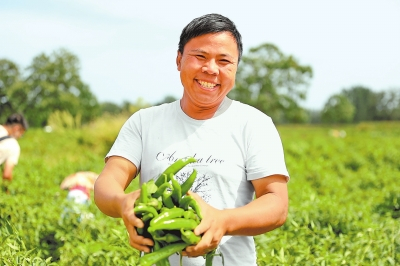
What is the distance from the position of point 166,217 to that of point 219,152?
455 millimetres

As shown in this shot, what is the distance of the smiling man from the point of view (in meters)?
2.19

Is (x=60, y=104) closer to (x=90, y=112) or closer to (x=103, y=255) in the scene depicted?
(x=90, y=112)

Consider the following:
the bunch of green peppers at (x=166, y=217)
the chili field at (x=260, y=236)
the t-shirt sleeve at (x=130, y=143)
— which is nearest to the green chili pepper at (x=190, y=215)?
the bunch of green peppers at (x=166, y=217)

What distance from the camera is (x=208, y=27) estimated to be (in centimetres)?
222

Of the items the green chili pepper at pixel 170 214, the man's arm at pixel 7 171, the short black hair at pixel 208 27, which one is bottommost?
the man's arm at pixel 7 171

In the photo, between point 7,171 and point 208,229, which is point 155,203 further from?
point 7,171

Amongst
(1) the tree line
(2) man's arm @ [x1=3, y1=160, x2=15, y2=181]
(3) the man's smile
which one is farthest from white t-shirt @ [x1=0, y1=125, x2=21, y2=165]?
(1) the tree line

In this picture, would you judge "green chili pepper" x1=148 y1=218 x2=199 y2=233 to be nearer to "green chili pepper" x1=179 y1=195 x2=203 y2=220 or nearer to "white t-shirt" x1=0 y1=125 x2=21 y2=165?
"green chili pepper" x1=179 y1=195 x2=203 y2=220

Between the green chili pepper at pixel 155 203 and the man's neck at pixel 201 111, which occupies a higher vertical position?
the man's neck at pixel 201 111

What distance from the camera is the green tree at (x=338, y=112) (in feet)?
281

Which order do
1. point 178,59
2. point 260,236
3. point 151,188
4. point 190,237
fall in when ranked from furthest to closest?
point 260,236 < point 178,59 < point 151,188 < point 190,237

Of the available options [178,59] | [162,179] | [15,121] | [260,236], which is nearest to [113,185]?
[162,179]

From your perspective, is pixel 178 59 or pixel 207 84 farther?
pixel 178 59

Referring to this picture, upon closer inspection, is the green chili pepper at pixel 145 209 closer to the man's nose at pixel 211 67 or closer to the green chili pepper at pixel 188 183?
the green chili pepper at pixel 188 183
